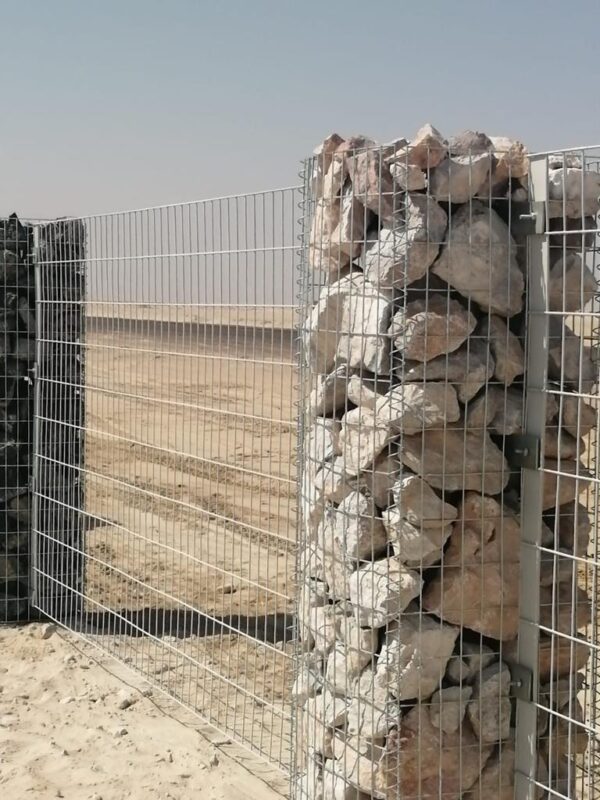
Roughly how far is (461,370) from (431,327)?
0.63ft

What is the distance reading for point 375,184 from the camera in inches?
146

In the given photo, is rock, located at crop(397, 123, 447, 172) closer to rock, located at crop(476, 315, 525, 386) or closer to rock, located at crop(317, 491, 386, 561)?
rock, located at crop(476, 315, 525, 386)

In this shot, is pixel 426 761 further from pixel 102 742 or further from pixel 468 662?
pixel 102 742

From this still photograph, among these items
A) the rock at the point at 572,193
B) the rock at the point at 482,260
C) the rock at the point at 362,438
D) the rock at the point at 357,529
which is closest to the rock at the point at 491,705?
the rock at the point at 357,529

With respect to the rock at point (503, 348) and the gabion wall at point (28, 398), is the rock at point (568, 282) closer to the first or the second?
the rock at point (503, 348)

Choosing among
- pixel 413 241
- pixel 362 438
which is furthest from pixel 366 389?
pixel 413 241

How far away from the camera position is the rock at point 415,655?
3645 mm

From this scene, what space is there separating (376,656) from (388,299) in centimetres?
131

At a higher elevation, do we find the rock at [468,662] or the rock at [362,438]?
the rock at [362,438]

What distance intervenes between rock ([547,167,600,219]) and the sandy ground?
3018 mm

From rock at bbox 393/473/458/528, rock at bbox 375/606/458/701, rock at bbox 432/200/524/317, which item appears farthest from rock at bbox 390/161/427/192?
rock at bbox 375/606/458/701

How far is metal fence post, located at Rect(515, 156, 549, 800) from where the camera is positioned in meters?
3.58

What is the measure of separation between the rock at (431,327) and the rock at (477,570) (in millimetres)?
550

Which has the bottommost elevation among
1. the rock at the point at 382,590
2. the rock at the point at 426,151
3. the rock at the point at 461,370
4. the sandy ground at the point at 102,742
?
the sandy ground at the point at 102,742
